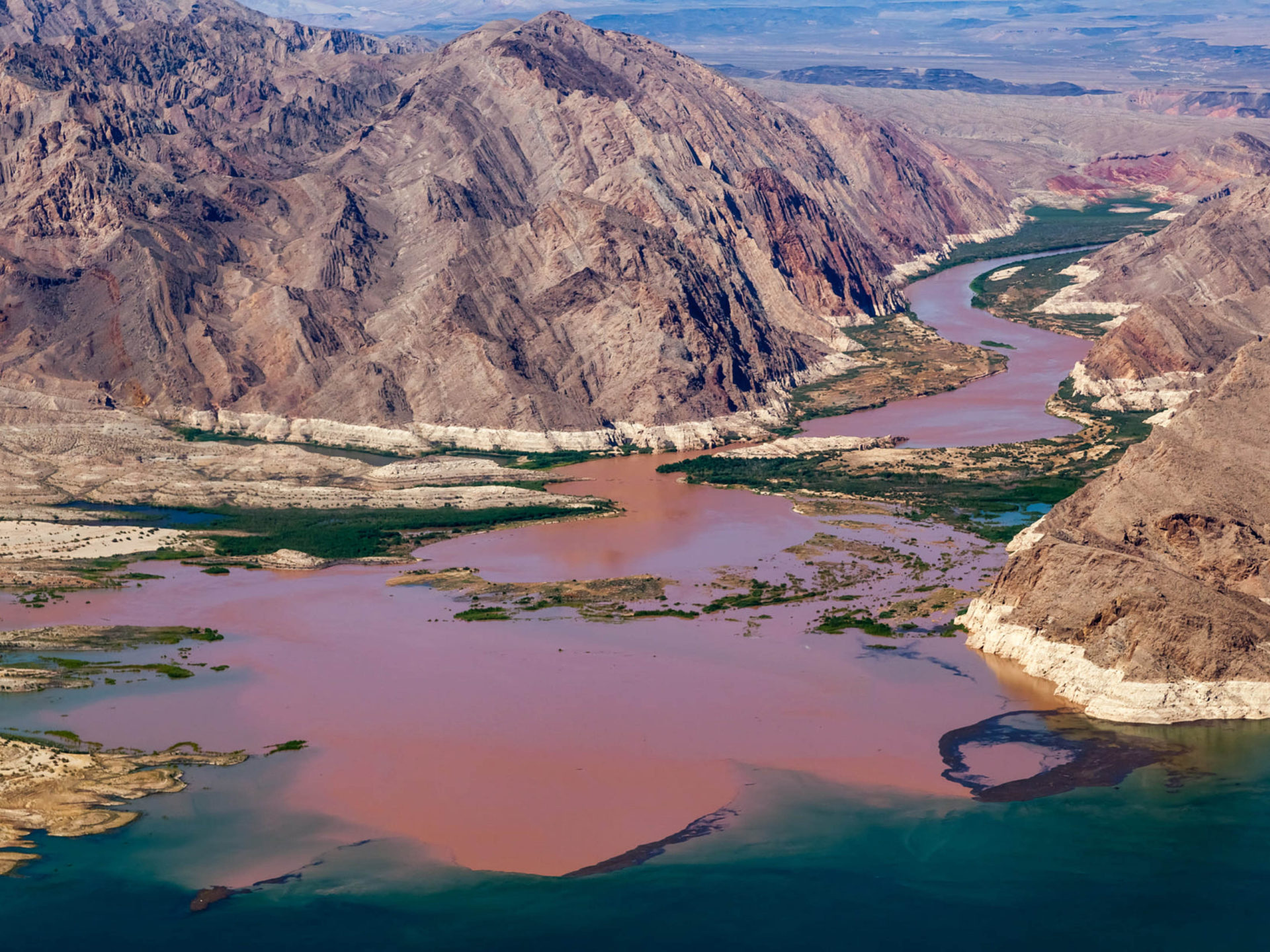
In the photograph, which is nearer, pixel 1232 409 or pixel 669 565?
pixel 1232 409

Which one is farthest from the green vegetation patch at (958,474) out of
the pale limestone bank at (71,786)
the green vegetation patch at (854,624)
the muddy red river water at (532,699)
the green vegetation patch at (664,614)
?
the pale limestone bank at (71,786)

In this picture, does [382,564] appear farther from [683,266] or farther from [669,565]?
[683,266]

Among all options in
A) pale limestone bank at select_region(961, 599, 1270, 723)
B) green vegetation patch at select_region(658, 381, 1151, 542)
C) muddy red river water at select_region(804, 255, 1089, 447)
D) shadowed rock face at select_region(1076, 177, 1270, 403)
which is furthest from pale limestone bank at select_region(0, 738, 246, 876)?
shadowed rock face at select_region(1076, 177, 1270, 403)

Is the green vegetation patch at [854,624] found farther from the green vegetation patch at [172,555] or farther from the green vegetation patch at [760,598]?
the green vegetation patch at [172,555]

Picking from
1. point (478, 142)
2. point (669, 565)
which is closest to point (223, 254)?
point (478, 142)

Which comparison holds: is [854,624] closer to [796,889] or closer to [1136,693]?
[1136,693]

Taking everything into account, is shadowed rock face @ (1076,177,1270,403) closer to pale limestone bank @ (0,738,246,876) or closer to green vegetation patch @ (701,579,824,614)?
green vegetation patch @ (701,579,824,614)

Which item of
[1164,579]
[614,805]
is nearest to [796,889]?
[614,805]
